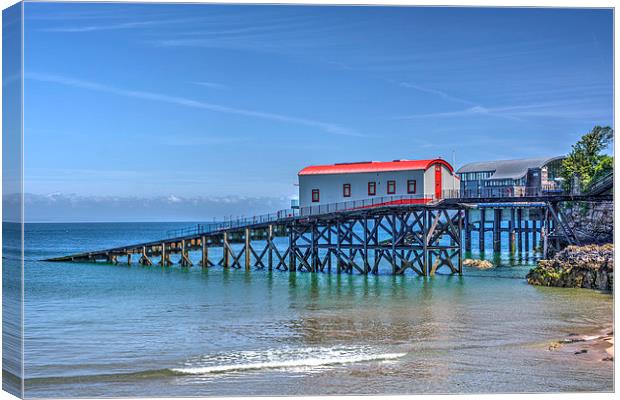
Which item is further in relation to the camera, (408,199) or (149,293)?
(408,199)

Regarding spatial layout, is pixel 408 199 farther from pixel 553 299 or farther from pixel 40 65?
pixel 40 65

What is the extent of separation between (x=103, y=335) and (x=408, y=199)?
19.0 meters

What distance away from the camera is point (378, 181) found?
42.8 m

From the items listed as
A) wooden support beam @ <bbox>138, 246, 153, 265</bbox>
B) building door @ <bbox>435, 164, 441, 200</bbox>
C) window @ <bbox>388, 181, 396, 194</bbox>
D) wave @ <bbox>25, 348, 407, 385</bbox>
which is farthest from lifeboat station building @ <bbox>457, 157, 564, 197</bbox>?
wave @ <bbox>25, 348, 407, 385</bbox>

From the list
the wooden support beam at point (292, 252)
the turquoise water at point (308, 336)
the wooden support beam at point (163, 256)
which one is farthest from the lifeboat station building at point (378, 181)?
the wooden support beam at point (163, 256)

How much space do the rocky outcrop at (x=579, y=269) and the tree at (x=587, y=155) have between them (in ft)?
59.9

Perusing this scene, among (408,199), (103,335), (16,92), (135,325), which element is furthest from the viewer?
(408,199)

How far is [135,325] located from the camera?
96.4 ft

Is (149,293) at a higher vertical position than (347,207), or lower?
lower

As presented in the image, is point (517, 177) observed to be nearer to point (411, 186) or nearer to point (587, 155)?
point (587, 155)

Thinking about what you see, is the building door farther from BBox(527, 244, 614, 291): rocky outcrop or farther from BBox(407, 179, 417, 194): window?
BBox(527, 244, 614, 291): rocky outcrop

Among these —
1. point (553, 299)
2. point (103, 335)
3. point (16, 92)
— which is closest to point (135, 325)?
point (103, 335)

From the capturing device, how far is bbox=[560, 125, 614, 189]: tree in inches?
2248

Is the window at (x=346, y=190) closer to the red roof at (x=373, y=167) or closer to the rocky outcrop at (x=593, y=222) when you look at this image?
the red roof at (x=373, y=167)
